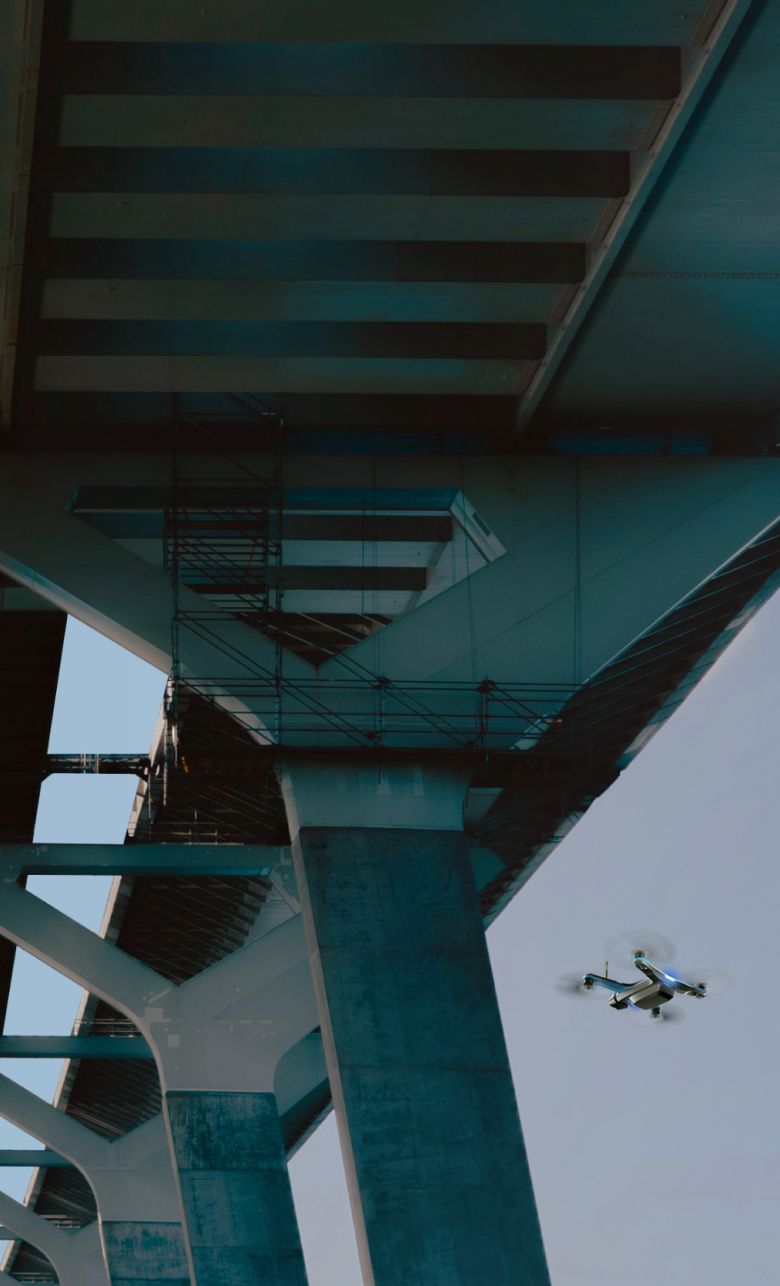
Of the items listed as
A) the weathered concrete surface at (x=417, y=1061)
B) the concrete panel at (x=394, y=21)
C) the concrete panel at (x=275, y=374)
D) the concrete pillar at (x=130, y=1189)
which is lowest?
the weathered concrete surface at (x=417, y=1061)

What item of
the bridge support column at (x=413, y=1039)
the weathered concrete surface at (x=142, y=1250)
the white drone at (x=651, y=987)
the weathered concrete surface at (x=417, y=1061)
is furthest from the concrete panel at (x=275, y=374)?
the weathered concrete surface at (x=142, y=1250)

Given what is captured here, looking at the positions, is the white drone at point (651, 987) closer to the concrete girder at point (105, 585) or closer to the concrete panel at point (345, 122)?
the concrete girder at point (105, 585)

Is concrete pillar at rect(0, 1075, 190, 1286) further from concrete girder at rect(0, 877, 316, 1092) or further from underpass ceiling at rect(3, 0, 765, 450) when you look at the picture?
underpass ceiling at rect(3, 0, 765, 450)

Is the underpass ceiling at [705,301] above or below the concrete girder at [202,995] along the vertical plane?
above

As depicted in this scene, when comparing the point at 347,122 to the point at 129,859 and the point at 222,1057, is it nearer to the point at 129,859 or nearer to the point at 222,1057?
the point at 129,859

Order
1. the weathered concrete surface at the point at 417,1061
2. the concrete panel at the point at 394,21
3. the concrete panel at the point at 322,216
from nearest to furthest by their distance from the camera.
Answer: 1. the concrete panel at the point at 394,21
2. the concrete panel at the point at 322,216
3. the weathered concrete surface at the point at 417,1061

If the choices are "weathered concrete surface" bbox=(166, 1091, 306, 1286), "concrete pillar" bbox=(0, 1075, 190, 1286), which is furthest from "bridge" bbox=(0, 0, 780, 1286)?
"concrete pillar" bbox=(0, 1075, 190, 1286)
